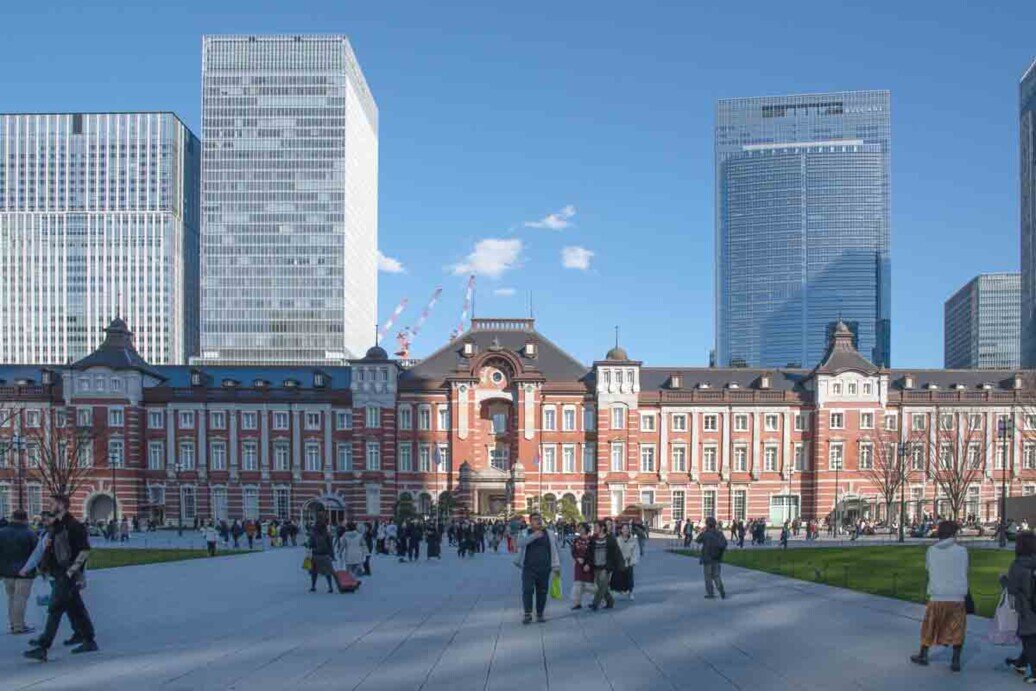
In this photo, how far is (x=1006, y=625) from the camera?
534 inches

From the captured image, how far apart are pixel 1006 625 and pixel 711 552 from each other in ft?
32.2

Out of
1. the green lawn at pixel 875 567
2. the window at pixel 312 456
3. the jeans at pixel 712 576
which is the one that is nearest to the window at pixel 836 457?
the green lawn at pixel 875 567

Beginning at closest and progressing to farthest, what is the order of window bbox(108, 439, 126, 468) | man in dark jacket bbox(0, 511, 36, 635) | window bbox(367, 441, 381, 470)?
man in dark jacket bbox(0, 511, 36, 635) → window bbox(108, 439, 126, 468) → window bbox(367, 441, 381, 470)

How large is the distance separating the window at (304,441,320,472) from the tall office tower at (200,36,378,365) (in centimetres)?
8183

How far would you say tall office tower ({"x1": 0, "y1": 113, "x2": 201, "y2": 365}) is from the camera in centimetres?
17712

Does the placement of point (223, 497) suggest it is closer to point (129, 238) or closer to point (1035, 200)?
point (129, 238)

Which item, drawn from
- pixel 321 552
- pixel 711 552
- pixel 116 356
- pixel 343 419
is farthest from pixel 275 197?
pixel 711 552

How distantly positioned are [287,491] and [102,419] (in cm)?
1528

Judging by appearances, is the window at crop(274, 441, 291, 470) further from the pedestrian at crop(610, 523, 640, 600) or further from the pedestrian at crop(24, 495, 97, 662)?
the pedestrian at crop(24, 495, 97, 662)

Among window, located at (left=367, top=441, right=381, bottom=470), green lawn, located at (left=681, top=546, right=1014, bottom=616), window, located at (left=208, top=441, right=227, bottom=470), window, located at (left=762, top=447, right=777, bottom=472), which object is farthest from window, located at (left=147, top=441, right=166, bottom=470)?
green lawn, located at (left=681, top=546, right=1014, bottom=616)

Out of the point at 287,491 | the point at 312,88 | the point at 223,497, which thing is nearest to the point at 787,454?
the point at 287,491

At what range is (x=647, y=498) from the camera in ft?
254

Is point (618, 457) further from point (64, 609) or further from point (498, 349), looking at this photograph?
point (64, 609)

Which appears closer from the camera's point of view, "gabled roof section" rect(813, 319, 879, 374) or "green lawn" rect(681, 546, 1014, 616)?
"green lawn" rect(681, 546, 1014, 616)
